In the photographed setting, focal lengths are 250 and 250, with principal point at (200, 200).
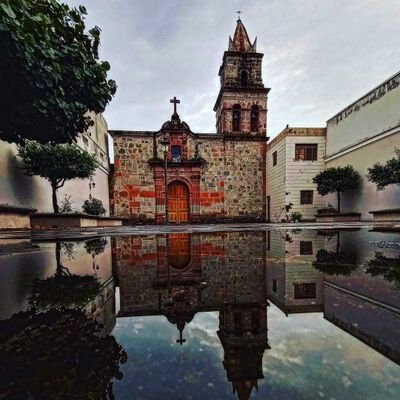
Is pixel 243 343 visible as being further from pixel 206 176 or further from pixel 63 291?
pixel 206 176

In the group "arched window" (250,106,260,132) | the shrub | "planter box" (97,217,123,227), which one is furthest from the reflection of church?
"arched window" (250,106,260,132)

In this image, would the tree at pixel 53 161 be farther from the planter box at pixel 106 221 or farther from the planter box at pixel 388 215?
the planter box at pixel 388 215

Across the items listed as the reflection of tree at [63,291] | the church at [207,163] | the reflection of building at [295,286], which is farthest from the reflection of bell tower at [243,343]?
the church at [207,163]

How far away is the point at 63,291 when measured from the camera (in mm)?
1336

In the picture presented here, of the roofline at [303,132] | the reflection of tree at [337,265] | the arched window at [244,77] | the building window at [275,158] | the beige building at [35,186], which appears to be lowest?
the reflection of tree at [337,265]

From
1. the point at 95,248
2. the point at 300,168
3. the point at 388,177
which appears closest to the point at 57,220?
the point at 95,248

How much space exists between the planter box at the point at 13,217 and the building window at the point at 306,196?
16087mm

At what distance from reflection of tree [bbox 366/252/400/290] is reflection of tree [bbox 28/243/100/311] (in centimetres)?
161

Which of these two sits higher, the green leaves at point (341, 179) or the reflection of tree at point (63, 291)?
the green leaves at point (341, 179)

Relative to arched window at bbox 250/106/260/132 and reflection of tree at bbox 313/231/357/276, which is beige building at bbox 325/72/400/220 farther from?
reflection of tree at bbox 313/231/357/276

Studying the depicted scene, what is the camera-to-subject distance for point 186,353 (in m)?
0.71

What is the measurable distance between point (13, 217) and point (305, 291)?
7.66m

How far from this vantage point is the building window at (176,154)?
1878 cm

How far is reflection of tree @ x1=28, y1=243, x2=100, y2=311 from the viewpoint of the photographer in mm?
1125
